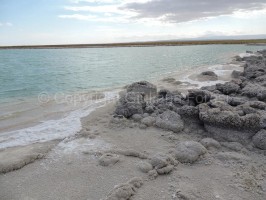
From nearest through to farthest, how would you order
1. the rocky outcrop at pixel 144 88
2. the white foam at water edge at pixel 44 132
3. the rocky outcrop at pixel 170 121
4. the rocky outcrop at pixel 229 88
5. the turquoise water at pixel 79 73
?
the white foam at water edge at pixel 44 132 < the rocky outcrop at pixel 170 121 < the rocky outcrop at pixel 229 88 < the rocky outcrop at pixel 144 88 < the turquoise water at pixel 79 73

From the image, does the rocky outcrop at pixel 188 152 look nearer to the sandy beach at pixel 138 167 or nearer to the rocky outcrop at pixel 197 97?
the sandy beach at pixel 138 167

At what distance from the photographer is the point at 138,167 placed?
740 cm

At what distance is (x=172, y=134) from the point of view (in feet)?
31.7

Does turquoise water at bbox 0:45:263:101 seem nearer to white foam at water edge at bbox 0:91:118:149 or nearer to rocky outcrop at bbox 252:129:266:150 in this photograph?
white foam at water edge at bbox 0:91:118:149

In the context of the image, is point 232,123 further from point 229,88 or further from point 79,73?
point 79,73

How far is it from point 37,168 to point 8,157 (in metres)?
1.14

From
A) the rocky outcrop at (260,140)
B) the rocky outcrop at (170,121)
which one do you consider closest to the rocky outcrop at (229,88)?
the rocky outcrop at (170,121)

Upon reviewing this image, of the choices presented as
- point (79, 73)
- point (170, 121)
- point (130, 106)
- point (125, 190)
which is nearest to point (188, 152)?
point (125, 190)

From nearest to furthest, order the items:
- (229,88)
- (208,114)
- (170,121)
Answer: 1. (208,114)
2. (170,121)
3. (229,88)

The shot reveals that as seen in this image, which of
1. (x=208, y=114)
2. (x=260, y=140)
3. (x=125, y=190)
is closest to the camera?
(x=125, y=190)

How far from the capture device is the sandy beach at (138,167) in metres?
6.31

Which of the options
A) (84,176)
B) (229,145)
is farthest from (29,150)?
(229,145)

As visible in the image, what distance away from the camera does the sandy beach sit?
20.7ft

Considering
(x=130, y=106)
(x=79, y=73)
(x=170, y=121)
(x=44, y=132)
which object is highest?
(x=130, y=106)
